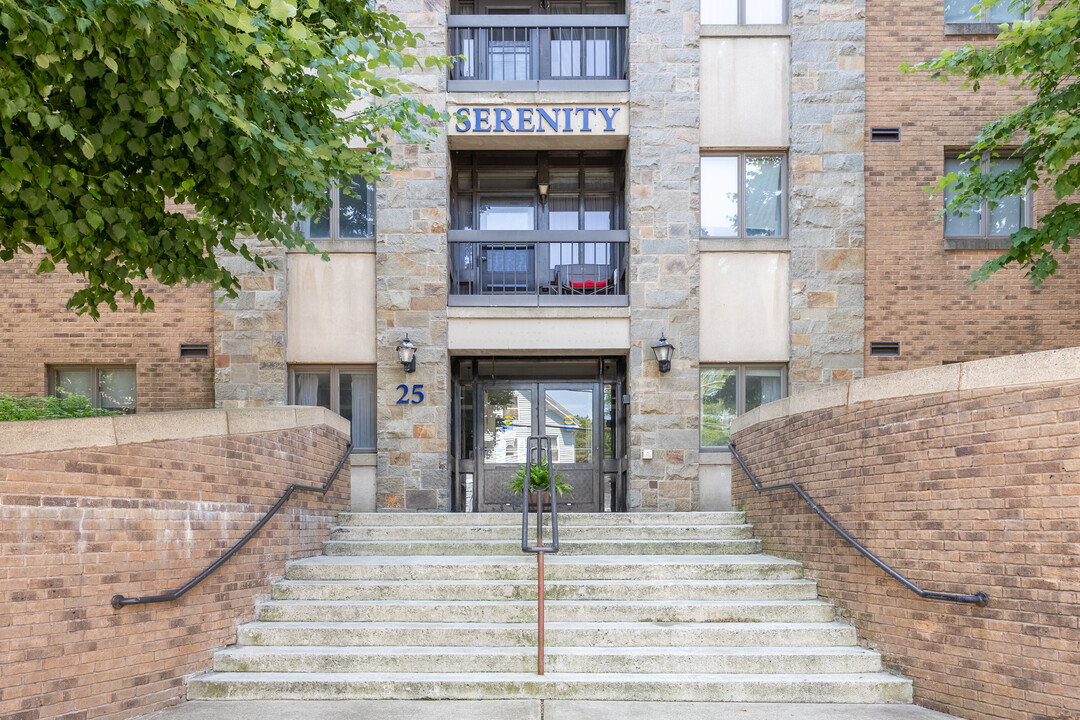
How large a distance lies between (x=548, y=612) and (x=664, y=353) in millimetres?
4929

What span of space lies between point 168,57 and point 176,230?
5.43 ft

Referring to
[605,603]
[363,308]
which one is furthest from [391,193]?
[605,603]

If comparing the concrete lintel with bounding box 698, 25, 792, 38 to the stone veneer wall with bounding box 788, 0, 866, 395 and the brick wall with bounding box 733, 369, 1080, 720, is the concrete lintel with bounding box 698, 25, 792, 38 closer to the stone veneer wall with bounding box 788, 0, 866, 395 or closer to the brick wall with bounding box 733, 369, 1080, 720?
the stone veneer wall with bounding box 788, 0, 866, 395

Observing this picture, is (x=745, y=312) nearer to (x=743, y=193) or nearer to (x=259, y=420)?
(x=743, y=193)

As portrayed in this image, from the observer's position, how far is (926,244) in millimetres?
10305

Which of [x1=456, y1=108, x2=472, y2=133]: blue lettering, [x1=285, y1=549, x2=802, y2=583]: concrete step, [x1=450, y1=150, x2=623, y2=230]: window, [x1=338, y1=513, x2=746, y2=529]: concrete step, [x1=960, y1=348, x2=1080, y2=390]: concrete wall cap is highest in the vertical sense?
[x1=456, y1=108, x2=472, y2=133]: blue lettering

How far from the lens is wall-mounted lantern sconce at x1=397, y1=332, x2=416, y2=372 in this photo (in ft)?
33.1

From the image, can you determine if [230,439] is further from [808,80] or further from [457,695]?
[808,80]

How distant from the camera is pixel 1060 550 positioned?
4383 millimetres

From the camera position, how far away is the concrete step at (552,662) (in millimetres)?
5508

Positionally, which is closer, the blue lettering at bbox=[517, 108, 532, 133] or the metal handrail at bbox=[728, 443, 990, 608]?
the metal handrail at bbox=[728, 443, 990, 608]

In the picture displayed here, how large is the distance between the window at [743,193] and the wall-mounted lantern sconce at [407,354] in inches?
180

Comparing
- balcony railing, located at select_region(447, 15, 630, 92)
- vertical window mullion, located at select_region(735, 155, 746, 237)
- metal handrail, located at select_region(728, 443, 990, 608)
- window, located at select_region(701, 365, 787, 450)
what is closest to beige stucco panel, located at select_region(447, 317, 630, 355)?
window, located at select_region(701, 365, 787, 450)

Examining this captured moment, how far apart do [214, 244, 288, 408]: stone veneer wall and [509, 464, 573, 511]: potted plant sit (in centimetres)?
359
